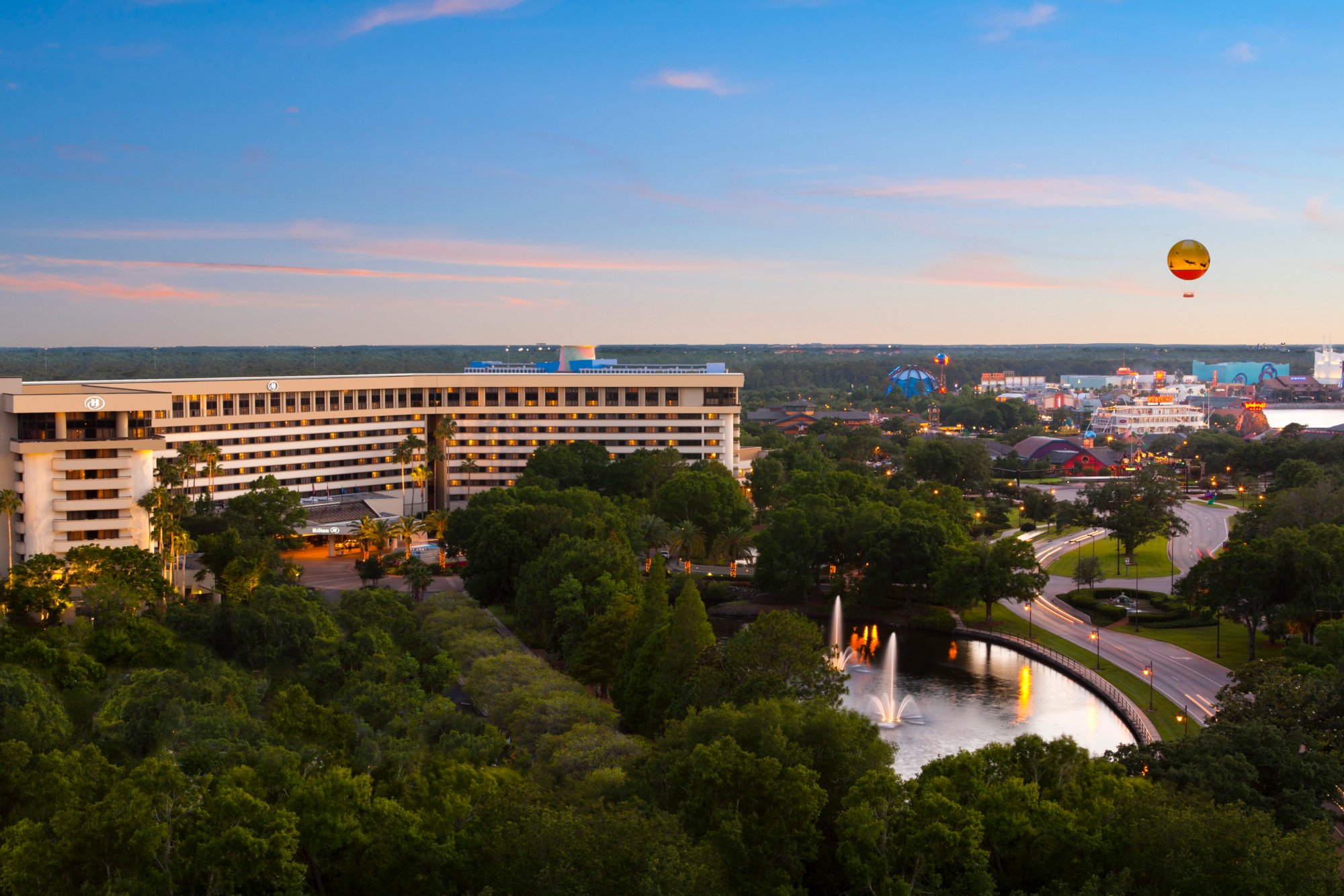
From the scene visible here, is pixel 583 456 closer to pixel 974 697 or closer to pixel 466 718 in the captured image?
pixel 974 697

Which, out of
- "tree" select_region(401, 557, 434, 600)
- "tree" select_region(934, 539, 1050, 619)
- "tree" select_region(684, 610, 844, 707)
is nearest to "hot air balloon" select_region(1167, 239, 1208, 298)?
"tree" select_region(934, 539, 1050, 619)

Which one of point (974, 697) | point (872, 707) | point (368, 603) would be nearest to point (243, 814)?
point (368, 603)

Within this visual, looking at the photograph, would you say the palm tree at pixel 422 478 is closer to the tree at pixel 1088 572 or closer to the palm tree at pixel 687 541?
the palm tree at pixel 687 541

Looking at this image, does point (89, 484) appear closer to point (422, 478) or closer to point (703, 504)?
point (422, 478)

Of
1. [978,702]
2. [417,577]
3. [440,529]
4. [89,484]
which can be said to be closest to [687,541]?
[440,529]

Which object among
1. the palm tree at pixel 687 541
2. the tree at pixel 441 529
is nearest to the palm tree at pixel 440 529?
the tree at pixel 441 529

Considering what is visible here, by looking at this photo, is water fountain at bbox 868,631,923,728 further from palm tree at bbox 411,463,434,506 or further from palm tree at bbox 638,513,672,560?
palm tree at bbox 411,463,434,506
